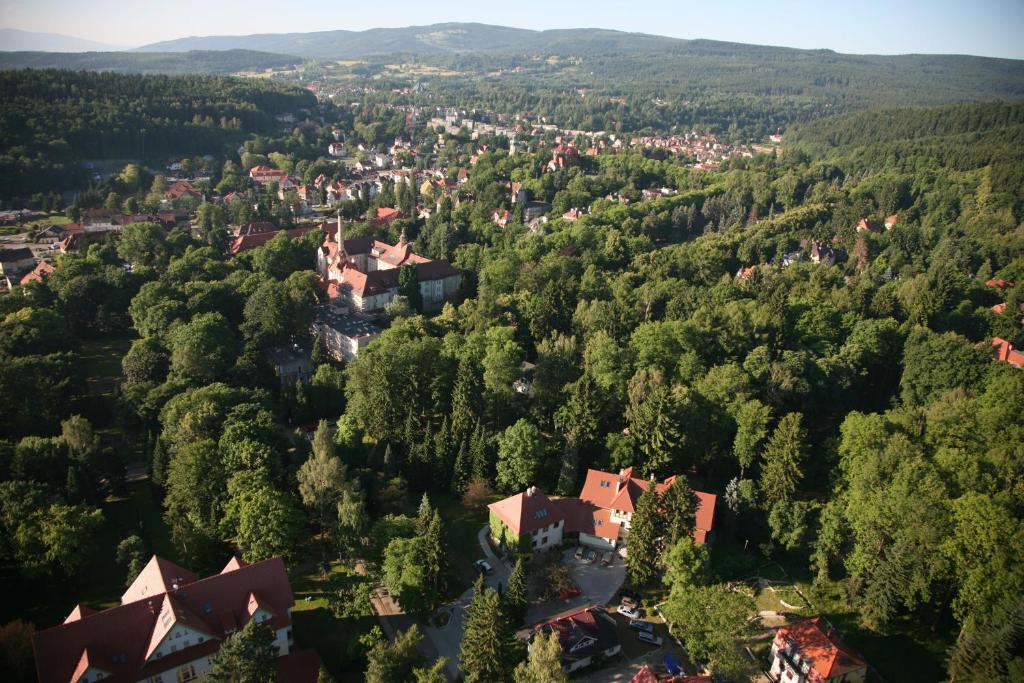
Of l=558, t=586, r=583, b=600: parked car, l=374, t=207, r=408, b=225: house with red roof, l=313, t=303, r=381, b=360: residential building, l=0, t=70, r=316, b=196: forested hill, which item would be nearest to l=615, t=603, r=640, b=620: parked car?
l=558, t=586, r=583, b=600: parked car

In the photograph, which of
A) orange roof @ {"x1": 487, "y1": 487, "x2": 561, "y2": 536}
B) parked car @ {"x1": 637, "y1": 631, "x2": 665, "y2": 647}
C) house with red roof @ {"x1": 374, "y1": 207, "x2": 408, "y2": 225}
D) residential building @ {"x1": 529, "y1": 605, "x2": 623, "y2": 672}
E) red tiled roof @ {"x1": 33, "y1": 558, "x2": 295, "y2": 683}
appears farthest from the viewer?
house with red roof @ {"x1": 374, "y1": 207, "x2": 408, "y2": 225}

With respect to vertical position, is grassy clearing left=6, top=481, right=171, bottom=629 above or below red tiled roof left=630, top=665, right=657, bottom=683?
below

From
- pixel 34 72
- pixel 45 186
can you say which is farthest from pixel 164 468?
pixel 34 72

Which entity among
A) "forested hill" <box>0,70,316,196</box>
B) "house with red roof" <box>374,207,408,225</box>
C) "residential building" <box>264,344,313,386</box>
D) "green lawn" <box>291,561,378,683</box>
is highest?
"forested hill" <box>0,70,316,196</box>

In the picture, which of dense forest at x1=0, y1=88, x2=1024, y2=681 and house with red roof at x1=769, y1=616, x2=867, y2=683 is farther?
dense forest at x1=0, y1=88, x2=1024, y2=681

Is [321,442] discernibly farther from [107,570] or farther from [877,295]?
[877,295]

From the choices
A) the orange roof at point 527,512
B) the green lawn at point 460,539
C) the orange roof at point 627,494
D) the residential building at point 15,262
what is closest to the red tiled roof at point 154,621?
the green lawn at point 460,539

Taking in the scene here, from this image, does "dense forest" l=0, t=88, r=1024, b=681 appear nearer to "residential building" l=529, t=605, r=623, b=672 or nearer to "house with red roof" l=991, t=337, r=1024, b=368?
"house with red roof" l=991, t=337, r=1024, b=368

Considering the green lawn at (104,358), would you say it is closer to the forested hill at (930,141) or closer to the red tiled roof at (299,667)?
the red tiled roof at (299,667)
